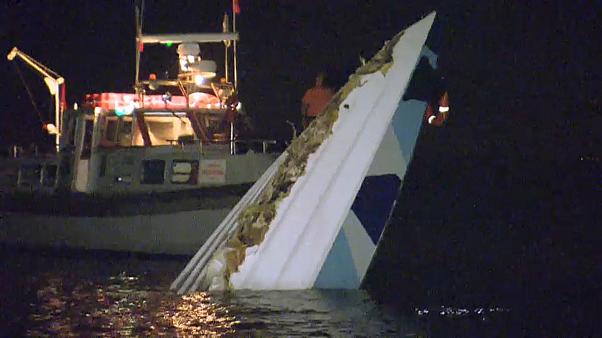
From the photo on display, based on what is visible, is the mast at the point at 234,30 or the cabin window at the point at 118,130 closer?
the mast at the point at 234,30

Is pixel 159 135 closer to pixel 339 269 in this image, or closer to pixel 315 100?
pixel 315 100

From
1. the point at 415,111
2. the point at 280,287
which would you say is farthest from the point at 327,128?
the point at 280,287

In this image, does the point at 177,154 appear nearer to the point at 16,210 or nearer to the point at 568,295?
the point at 16,210

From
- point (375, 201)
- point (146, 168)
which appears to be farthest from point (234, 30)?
point (375, 201)

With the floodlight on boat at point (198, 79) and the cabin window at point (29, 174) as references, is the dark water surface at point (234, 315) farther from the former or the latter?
the cabin window at point (29, 174)

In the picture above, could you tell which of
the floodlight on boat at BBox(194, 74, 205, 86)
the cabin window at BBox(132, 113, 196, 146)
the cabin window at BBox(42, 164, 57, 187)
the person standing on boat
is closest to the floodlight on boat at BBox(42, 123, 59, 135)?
the cabin window at BBox(42, 164, 57, 187)

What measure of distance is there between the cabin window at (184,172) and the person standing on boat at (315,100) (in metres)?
3.77

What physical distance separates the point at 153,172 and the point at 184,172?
0.55m

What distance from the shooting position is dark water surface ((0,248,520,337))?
6.05 metres

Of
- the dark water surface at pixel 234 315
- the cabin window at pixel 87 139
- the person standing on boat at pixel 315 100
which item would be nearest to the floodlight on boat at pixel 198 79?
the cabin window at pixel 87 139

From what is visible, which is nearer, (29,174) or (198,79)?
(198,79)

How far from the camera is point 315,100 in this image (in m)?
10.2

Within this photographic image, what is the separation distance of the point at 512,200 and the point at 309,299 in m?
10.3

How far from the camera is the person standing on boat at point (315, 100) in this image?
33.2ft
